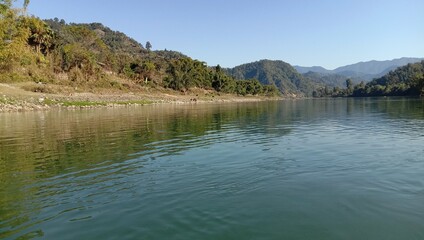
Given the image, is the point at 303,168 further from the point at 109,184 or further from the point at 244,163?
the point at 109,184

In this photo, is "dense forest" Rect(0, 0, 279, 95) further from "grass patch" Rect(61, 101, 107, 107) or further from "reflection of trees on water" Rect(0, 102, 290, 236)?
"reflection of trees on water" Rect(0, 102, 290, 236)

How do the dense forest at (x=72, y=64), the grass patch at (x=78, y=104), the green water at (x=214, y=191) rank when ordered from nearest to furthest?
the green water at (x=214, y=191)
the dense forest at (x=72, y=64)
the grass patch at (x=78, y=104)

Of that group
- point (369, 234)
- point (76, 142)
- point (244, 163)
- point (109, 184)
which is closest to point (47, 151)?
point (76, 142)

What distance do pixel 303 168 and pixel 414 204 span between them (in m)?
4.89

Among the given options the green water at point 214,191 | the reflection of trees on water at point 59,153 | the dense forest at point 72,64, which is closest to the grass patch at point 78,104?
the dense forest at point 72,64

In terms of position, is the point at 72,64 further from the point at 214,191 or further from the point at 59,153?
the point at 214,191

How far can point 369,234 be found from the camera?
7441 mm

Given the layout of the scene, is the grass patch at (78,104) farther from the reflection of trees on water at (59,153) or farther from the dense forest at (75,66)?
the reflection of trees on water at (59,153)

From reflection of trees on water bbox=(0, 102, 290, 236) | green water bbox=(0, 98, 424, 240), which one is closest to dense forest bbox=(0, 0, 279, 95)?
reflection of trees on water bbox=(0, 102, 290, 236)

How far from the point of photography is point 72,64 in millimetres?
104062

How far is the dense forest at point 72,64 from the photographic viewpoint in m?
57.1

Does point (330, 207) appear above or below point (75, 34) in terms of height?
below

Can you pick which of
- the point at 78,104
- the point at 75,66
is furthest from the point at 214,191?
the point at 75,66

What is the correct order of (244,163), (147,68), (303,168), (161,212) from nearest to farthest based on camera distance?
(161,212)
(303,168)
(244,163)
(147,68)
